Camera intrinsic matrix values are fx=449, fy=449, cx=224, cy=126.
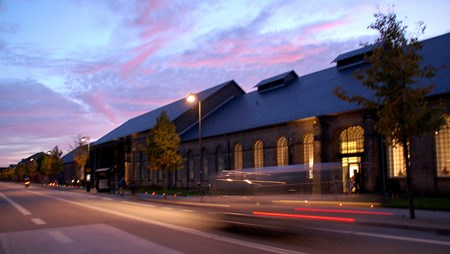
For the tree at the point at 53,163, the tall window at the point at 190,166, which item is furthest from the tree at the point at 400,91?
the tree at the point at 53,163

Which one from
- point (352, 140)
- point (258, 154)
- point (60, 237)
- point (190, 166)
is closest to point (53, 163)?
point (190, 166)

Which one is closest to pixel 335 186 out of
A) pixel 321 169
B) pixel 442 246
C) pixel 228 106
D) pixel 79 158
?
pixel 321 169

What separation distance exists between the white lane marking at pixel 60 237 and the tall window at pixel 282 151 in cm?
2759

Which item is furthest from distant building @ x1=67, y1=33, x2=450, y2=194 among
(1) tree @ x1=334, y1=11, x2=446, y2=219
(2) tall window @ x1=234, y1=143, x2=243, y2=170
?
(1) tree @ x1=334, y1=11, x2=446, y2=219

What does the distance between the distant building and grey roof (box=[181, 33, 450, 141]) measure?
0.23 ft

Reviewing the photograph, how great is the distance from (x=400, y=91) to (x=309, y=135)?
796 inches

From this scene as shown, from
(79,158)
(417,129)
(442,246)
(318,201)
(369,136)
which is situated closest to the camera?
(442,246)

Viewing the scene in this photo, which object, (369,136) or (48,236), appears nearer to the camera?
(48,236)

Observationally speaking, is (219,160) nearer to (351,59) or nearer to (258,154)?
(258,154)

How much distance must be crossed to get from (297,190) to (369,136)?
6.79m

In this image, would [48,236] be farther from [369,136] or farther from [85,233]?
[369,136]

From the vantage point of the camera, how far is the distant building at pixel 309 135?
92.7 ft

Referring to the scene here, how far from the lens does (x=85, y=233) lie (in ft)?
47.7

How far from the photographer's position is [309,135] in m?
37.4
